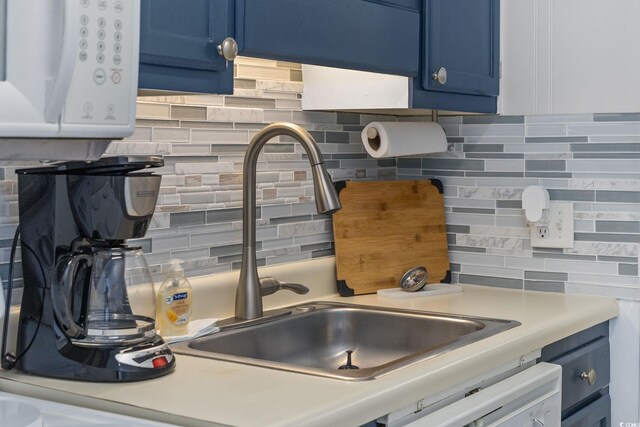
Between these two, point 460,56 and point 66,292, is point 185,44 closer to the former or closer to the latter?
point 66,292

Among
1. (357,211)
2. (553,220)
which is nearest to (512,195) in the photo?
(553,220)

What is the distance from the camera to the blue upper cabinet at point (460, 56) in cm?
232

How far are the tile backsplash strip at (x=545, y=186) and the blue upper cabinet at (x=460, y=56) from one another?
0.53 feet

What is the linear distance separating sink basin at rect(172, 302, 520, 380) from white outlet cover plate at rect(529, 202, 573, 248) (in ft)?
1.71

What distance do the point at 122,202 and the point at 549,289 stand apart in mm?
1477

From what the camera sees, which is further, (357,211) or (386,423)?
(357,211)

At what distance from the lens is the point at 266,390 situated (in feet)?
5.07

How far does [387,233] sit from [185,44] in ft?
3.84

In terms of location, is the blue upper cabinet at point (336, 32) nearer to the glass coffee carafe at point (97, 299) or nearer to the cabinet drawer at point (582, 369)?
the glass coffee carafe at point (97, 299)

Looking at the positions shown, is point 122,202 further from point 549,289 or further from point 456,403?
point 549,289

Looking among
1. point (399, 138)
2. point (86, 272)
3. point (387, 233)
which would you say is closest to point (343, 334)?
point (387, 233)

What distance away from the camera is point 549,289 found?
8.70 ft

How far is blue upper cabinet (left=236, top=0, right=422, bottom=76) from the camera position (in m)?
1.77

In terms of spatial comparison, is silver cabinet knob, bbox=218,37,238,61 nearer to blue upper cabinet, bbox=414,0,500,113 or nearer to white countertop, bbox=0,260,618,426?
white countertop, bbox=0,260,618,426
